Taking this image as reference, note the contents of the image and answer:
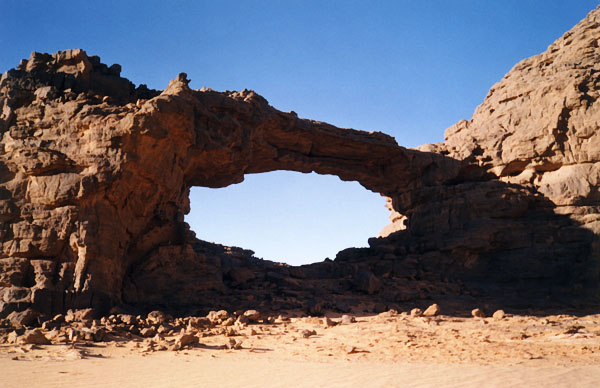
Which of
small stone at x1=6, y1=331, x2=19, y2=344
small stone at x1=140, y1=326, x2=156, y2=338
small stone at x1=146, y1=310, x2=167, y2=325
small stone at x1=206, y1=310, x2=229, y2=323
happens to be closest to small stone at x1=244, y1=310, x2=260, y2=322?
small stone at x1=206, y1=310, x2=229, y2=323

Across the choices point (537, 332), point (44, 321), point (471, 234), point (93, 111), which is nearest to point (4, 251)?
point (44, 321)

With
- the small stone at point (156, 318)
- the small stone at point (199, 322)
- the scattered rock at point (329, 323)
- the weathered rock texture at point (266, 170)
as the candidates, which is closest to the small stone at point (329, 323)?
the scattered rock at point (329, 323)

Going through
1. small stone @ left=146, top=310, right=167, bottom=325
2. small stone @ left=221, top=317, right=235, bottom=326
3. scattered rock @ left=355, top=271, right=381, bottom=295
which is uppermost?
scattered rock @ left=355, top=271, right=381, bottom=295

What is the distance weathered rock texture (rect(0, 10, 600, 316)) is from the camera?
1384 centimetres

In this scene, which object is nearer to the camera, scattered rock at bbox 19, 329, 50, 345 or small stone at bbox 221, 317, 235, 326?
scattered rock at bbox 19, 329, 50, 345

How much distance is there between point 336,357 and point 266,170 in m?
13.1

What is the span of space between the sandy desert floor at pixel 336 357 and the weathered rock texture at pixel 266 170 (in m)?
3.60

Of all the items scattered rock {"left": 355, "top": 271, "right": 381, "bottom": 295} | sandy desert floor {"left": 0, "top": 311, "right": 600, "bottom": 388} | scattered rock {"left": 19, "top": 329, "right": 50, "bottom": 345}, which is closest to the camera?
sandy desert floor {"left": 0, "top": 311, "right": 600, "bottom": 388}

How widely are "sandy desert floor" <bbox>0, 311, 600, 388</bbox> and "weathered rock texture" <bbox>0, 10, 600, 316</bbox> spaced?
360 centimetres

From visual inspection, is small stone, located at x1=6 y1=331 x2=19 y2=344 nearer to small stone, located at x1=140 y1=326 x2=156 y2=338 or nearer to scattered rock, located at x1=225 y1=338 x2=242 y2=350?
small stone, located at x1=140 y1=326 x2=156 y2=338

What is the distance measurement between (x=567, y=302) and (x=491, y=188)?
575 cm

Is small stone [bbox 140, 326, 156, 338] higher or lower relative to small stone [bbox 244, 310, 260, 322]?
lower

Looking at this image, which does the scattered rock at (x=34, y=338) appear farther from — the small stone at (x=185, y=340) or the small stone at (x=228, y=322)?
the small stone at (x=228, y=322)

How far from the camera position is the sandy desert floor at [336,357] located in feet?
24.6
